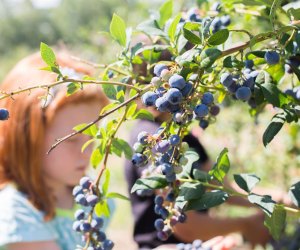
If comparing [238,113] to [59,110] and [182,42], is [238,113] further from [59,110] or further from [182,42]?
[182,42]

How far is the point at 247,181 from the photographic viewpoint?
72cm

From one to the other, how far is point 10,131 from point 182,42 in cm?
110

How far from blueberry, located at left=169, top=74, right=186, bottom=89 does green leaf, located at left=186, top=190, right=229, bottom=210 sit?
0.18 metres

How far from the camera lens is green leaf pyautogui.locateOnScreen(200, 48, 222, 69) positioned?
56 cm

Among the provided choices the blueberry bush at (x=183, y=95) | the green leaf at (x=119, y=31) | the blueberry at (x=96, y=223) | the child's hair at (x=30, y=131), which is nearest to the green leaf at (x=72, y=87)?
the blueberry bush at (x=183, y=95)

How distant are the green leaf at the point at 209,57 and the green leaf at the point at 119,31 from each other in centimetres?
15

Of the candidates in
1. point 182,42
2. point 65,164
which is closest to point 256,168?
point 65,164

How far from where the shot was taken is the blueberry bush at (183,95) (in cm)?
57

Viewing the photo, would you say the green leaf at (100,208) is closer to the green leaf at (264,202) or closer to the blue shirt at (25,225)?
the green leaf at (264,202)

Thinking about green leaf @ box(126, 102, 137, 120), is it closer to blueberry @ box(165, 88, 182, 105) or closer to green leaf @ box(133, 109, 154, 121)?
green leaf @ box(133, 109, 154, 121)

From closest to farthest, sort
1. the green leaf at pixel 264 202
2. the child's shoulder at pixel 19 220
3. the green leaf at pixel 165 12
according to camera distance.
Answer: the green leaf at pixel 264 202, the green leaf at pixel 165 12, the child's shoulder at pixel 19 220

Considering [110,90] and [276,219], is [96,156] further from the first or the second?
[276,219]

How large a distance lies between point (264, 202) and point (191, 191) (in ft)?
0.29

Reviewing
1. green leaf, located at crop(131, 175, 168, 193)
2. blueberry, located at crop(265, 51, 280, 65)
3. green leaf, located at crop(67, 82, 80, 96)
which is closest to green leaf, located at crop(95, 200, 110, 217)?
green leaf, located at crop(131, 175, 168, 193)
